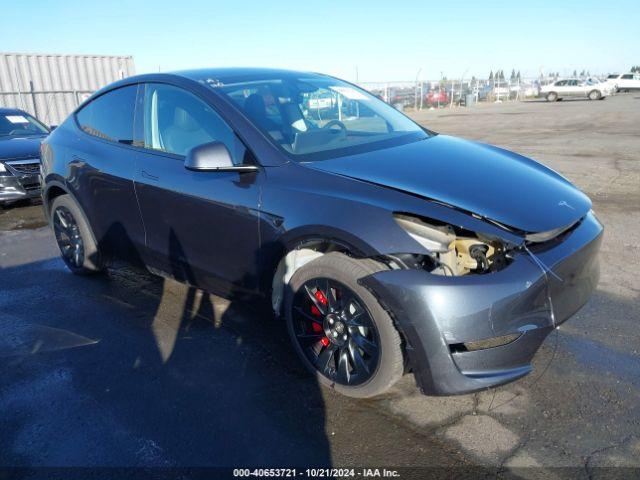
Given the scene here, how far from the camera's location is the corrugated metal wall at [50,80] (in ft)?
52.7

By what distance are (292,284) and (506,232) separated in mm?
1149

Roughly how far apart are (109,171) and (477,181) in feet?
8.70

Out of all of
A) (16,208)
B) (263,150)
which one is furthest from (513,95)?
(263,150)

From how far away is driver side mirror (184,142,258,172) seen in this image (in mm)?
2891

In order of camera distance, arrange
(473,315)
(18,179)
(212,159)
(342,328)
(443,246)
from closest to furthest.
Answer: (473,315) → (443,246) → (342,328) → (212,159) → (18,179)

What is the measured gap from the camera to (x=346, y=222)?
8.38 ft

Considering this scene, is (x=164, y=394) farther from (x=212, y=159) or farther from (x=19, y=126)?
(x=19, y=126)

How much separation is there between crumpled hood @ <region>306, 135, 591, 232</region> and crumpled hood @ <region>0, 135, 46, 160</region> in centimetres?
643

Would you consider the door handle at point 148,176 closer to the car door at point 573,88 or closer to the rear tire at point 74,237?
the rear tire at point 74,237

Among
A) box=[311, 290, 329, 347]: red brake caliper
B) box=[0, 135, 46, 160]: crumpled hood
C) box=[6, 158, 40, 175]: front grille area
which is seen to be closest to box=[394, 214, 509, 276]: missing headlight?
box=[311, 290, 329, 347]: red brake caliper

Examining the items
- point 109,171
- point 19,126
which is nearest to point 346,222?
point 109,171

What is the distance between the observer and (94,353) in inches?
133

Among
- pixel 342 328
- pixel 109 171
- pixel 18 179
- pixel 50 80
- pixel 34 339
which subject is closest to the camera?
pixel 342 328

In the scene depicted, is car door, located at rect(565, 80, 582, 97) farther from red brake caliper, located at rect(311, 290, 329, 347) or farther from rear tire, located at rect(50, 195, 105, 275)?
red brake caliper, located at rect(311, 290, 329, 347)
